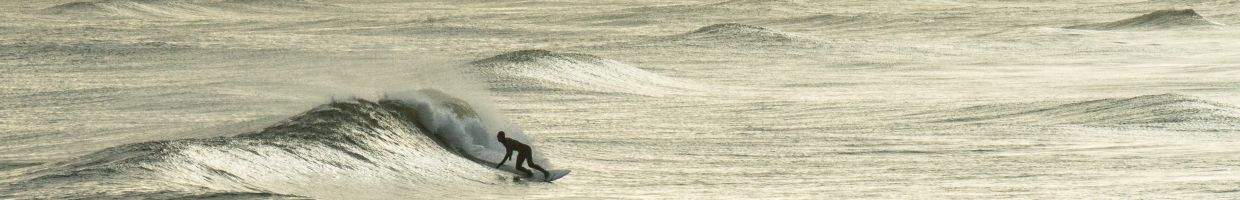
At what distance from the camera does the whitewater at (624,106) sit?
20.1 m

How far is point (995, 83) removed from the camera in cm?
3691

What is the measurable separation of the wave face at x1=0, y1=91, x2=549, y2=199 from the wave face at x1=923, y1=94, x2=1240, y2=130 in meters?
7.95

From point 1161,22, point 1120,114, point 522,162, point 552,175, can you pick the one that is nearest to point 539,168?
point 522,162

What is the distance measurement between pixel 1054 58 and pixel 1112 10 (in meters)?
21.6

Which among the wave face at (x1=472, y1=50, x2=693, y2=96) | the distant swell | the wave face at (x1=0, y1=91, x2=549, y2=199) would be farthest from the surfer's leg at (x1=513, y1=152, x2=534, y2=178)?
the distant swell

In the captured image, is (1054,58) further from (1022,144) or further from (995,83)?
(1022,144)

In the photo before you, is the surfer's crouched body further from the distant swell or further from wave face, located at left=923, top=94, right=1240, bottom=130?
the distant swell

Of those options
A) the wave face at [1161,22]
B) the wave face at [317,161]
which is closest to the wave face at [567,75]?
the wave face at [317,161]

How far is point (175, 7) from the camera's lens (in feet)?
204

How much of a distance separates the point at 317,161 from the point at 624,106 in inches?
492

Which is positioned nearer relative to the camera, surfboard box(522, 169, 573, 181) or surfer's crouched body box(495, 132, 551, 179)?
surfer's crouched body box(495, 132, 551, 179)

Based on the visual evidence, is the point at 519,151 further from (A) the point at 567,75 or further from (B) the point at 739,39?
(B) the point at 739,39

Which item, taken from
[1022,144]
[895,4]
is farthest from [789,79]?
[895,4]

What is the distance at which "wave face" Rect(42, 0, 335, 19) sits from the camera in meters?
58.0
